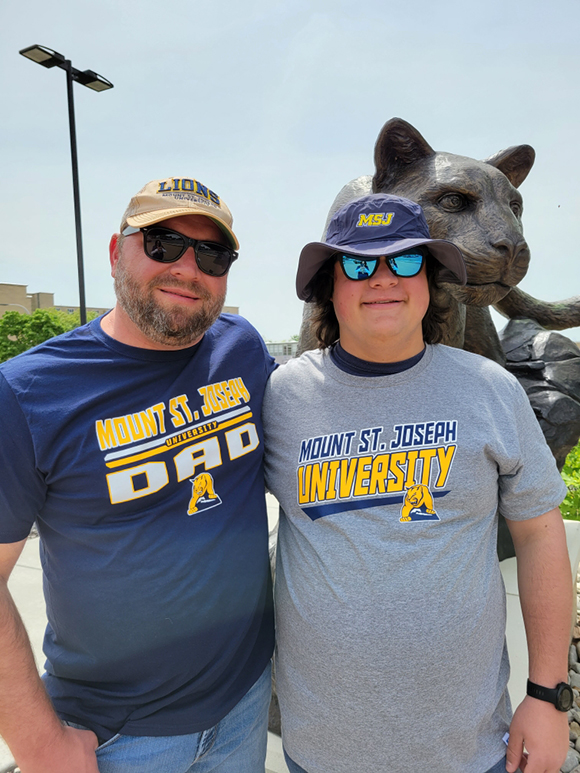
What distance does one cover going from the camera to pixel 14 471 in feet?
4.91

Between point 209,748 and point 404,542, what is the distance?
1.00 meters

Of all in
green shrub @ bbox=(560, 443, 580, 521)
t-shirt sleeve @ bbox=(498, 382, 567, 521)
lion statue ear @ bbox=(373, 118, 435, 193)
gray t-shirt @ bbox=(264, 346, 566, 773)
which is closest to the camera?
gray t-shirt @ bbox=(264, 346, 566, 773)

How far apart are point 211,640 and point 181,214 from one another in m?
1.37

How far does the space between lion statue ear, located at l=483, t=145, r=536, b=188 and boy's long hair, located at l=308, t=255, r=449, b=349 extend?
102cm

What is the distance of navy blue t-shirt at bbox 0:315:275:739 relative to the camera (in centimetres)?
157

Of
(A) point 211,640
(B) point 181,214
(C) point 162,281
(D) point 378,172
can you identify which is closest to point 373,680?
(A) point 211,640

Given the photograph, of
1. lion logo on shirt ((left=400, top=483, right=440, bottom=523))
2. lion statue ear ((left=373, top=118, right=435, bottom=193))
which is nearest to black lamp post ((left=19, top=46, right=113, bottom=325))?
lion statue ear ((left=373, top=118, right=435, bottom=193))

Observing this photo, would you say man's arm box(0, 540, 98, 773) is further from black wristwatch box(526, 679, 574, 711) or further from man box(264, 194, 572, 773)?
black wristwatch box(526, 679, 574, 711)

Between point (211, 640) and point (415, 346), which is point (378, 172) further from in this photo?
point (211, 640)

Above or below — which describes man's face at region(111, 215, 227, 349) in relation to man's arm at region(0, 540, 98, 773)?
above

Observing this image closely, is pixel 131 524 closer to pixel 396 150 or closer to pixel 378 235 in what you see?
pixel 378 235

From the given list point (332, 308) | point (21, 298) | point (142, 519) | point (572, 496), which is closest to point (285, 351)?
point (572, 496)

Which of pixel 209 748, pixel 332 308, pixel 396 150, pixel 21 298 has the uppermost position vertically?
pixel 396 150

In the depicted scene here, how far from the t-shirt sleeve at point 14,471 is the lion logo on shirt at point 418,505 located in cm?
107
